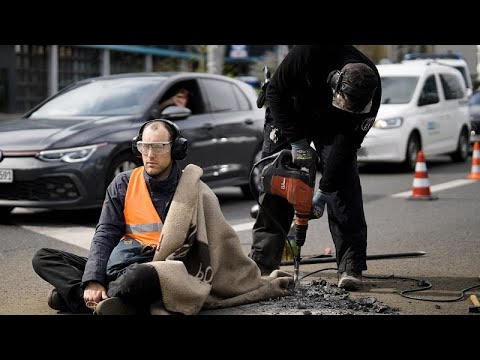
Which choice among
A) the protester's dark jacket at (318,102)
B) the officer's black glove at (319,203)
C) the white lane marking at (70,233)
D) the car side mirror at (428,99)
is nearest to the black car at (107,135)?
the white lane marking at (70,233)

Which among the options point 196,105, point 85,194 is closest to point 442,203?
point 196,105

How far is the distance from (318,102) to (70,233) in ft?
12.1

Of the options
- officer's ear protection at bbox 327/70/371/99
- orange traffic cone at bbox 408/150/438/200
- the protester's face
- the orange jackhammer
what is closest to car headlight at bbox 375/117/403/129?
orange traffic cone at bbox 408/150/438/200

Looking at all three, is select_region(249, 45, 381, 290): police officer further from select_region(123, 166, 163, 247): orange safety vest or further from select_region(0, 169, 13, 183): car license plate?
select_region(0, 169, 13, 183): car license plate

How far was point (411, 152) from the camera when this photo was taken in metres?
17.0

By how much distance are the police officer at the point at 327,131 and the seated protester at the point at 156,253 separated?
87 centimetres

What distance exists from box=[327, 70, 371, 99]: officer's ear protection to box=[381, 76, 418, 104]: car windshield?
433 inches

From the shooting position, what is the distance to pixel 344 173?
693 cm

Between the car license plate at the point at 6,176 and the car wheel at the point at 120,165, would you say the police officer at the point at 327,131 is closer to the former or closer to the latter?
the car wheel at the point at 120,165

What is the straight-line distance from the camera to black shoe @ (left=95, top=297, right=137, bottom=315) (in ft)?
18.5

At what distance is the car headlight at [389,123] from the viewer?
54.6ft

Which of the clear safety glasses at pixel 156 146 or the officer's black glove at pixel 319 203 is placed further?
the officer's black glove at pixel 319 203
